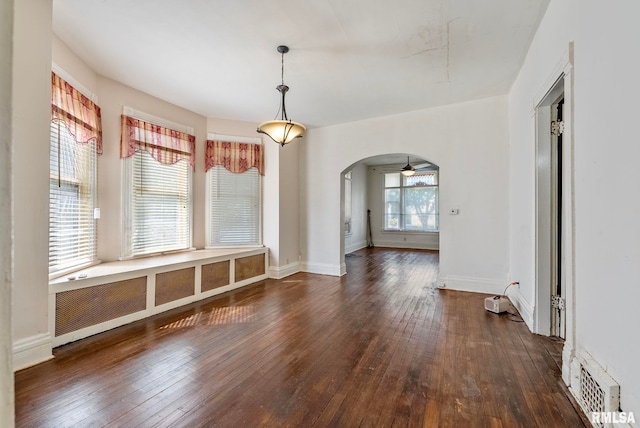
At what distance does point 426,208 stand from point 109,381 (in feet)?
29.8

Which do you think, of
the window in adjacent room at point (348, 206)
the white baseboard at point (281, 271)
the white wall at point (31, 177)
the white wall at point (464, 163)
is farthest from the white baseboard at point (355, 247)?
the white wall at point (31, 177)

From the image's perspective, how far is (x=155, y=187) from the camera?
4301mm

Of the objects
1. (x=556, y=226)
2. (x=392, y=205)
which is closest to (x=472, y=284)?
(x=556, y=226)

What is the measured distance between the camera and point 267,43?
9.81 ft

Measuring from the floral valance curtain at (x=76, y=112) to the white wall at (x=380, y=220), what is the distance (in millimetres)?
8239

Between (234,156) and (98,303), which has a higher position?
(234,156)

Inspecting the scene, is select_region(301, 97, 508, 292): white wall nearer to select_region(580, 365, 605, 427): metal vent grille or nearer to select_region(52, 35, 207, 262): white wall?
select_region(580, 365, 605, 427): metal vent grille

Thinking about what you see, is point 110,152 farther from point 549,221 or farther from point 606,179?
point 549,221

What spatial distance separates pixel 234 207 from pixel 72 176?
238 cm

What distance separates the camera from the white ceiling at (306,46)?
253 centimetres

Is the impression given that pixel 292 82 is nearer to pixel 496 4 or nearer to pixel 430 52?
pixel 430 52

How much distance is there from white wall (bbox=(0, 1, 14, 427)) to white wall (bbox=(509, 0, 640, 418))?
2.19 m

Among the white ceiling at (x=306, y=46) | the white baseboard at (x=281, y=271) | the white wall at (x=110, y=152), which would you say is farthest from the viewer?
the white baseboard at (x=281, y=271)

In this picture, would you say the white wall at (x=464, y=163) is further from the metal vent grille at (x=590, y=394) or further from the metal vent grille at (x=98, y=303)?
the metal vent grille at (x=98, y=303)
